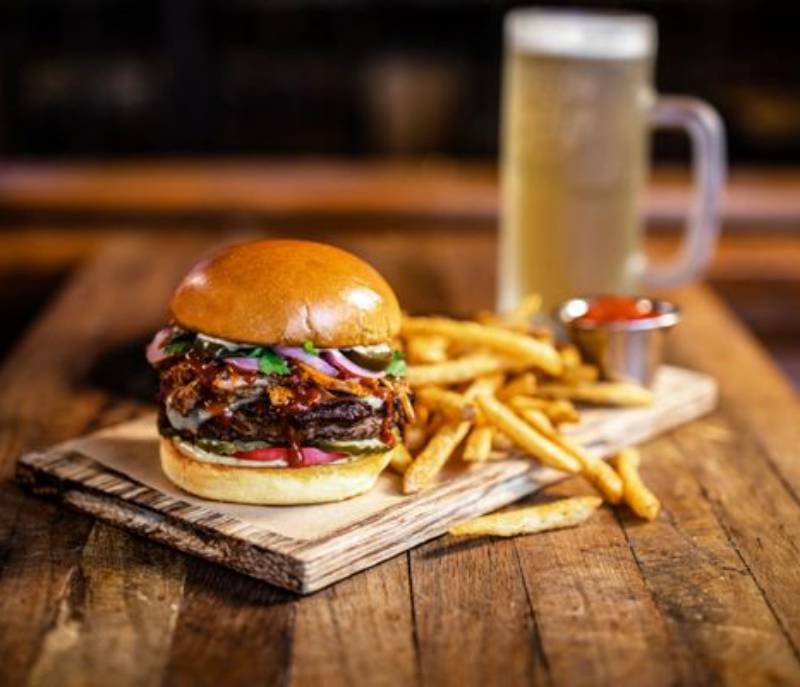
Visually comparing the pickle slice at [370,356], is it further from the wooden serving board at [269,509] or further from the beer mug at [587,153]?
the beer mug at [587,153]

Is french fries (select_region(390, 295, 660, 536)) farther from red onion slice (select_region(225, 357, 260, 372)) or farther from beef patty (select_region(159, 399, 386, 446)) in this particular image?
red onion slice (select_region(225, 357, 260, 372))

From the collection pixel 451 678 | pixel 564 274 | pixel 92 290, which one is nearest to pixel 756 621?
pixel 451 678

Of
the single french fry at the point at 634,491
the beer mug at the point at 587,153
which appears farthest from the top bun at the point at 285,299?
the beer mug at the point at 587,153

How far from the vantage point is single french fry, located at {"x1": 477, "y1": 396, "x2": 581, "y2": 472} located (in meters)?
→ 2.13

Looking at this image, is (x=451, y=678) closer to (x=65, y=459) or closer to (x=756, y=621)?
(x=756, y=621)

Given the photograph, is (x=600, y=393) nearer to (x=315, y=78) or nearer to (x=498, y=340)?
(x=498, y=340)

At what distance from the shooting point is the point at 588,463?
7.06 ft

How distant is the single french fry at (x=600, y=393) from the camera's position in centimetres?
247

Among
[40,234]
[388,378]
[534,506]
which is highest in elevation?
[388,378]

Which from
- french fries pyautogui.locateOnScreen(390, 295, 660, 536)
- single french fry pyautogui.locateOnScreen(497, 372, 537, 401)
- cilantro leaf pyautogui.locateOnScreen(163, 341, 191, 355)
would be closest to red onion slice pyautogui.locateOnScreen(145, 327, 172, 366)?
cilantro leaf pyautogui.locateOnScreen(163, 341, 191, 355)

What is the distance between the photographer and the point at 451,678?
1.56 metres

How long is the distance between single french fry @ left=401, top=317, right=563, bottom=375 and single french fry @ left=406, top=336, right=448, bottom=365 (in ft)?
0.04

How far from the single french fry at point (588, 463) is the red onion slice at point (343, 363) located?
1.12ft

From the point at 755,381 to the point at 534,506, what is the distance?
0.97 m
